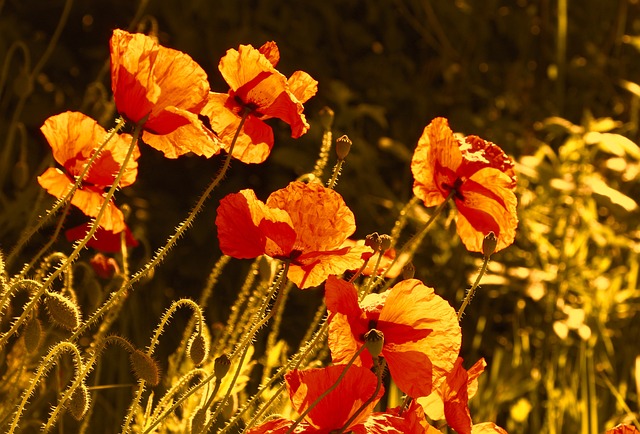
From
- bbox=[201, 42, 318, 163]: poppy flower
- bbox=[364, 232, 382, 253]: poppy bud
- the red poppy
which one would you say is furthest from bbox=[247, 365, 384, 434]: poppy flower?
the red poppy

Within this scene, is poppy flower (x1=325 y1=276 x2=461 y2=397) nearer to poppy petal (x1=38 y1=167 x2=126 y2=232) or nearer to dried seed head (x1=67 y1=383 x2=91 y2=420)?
dried seed head (x1=67 y1=383 x2=91 y2=420)

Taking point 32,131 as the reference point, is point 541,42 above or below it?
above

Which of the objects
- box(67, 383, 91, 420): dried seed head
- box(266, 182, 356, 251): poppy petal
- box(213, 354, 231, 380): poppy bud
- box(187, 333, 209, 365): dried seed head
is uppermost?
box(266, 182, 356, 251): poppy petal

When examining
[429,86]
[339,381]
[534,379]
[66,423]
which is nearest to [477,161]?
[339,381]

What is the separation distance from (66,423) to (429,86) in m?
2.43

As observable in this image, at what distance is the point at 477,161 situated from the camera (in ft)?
5.17

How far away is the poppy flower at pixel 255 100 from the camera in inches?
56.9

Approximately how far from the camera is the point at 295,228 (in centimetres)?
137

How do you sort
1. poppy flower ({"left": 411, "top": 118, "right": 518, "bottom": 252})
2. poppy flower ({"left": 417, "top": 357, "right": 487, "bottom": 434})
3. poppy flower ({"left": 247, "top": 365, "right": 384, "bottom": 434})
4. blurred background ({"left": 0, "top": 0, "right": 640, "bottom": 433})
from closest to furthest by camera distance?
poppy flower ({"left": 247, "top": 365, "right": 384, "bottom": 434}) → poppy flower ({"left": 417, "top": 357, "right": 487, "bottom": 434}) → poppy flower ({"left": 411, "top": 118, "right": 518, "bottom": 252}) → blurred background ({"left": 0, "top": 0, "right": 640, "bottom": 433})

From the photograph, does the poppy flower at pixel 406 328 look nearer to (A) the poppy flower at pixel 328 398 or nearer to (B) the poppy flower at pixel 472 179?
(A) the poppy flower at pixel 328 398

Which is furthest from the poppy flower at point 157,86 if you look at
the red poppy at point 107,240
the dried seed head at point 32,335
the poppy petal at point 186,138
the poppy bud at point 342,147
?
the red poppy at point 107,240

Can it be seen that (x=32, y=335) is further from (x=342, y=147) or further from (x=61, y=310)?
(x=342, y=147)

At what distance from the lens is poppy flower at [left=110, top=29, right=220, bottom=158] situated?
1.32 m

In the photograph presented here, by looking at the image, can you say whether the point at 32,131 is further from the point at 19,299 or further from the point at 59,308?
the point at 59,308
